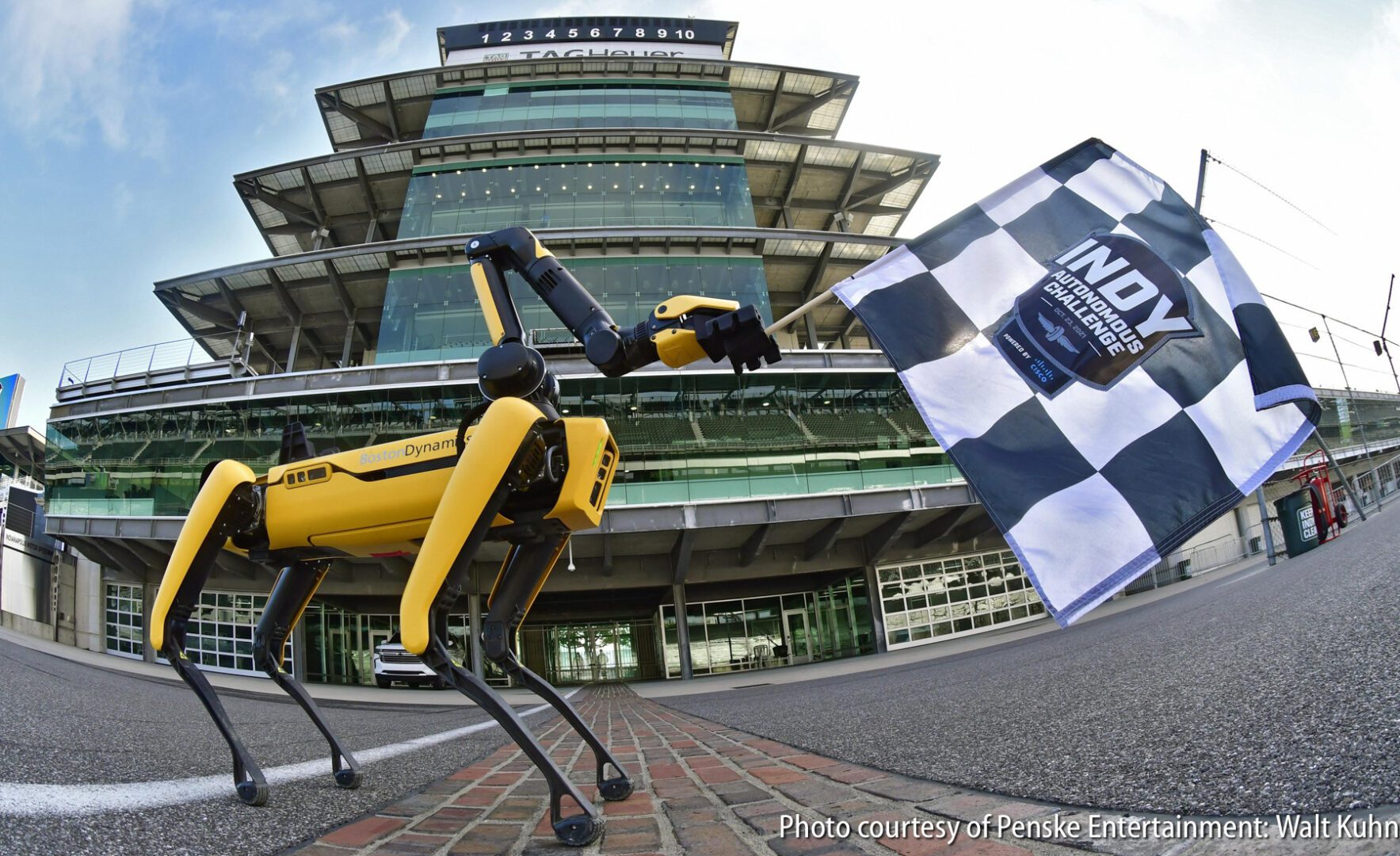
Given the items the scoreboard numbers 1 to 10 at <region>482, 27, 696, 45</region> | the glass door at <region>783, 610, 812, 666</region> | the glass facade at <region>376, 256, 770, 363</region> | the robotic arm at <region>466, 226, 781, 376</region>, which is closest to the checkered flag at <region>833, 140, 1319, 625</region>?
the robotic arm at <region>466, 226, 781, 376</region>

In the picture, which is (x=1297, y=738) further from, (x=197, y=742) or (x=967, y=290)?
(x=197, y=742)

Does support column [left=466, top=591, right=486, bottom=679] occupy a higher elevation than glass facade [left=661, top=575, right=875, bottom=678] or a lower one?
higher

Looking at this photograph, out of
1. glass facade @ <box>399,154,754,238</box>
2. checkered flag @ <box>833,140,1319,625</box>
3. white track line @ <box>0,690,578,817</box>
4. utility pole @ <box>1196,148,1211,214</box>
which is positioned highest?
glass facade @ <box>399,154,754,238</box>

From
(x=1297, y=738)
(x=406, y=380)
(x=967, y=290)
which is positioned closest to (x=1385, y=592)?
(x=1297, y=738)

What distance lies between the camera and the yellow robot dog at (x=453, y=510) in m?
1.72

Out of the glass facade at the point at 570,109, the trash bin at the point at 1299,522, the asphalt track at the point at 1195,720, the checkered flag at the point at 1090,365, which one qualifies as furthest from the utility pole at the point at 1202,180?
the glass facade at the point at 570,109

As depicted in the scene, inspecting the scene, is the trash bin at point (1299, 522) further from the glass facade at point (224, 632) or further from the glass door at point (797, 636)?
the glass facade at point (224, 632)

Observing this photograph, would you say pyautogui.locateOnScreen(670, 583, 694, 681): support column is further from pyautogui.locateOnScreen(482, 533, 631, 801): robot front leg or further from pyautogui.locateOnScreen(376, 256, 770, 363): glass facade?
pyautogui.locateOnScreen(482, 533, 631, 801): robot front leg

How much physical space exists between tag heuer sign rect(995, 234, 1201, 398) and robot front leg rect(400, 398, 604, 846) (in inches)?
68.1

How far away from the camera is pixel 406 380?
1716 cm

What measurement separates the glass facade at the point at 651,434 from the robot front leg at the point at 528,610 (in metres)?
13.8

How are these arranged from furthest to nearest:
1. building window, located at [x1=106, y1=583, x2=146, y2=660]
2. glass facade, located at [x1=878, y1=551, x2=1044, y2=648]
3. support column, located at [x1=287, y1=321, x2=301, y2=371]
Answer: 1. support column, located at [x1=287, y1=321, x2=301, y2=371]
2. building window, located at [x1=106, y1=583, x2=146, y2=660]
3. glass facade, located at [x1=878, y1=551, x2=1044, y2=648]

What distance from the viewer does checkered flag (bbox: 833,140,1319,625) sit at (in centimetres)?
182

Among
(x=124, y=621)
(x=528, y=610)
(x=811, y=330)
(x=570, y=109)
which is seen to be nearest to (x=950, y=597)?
(x=811, y=330)
